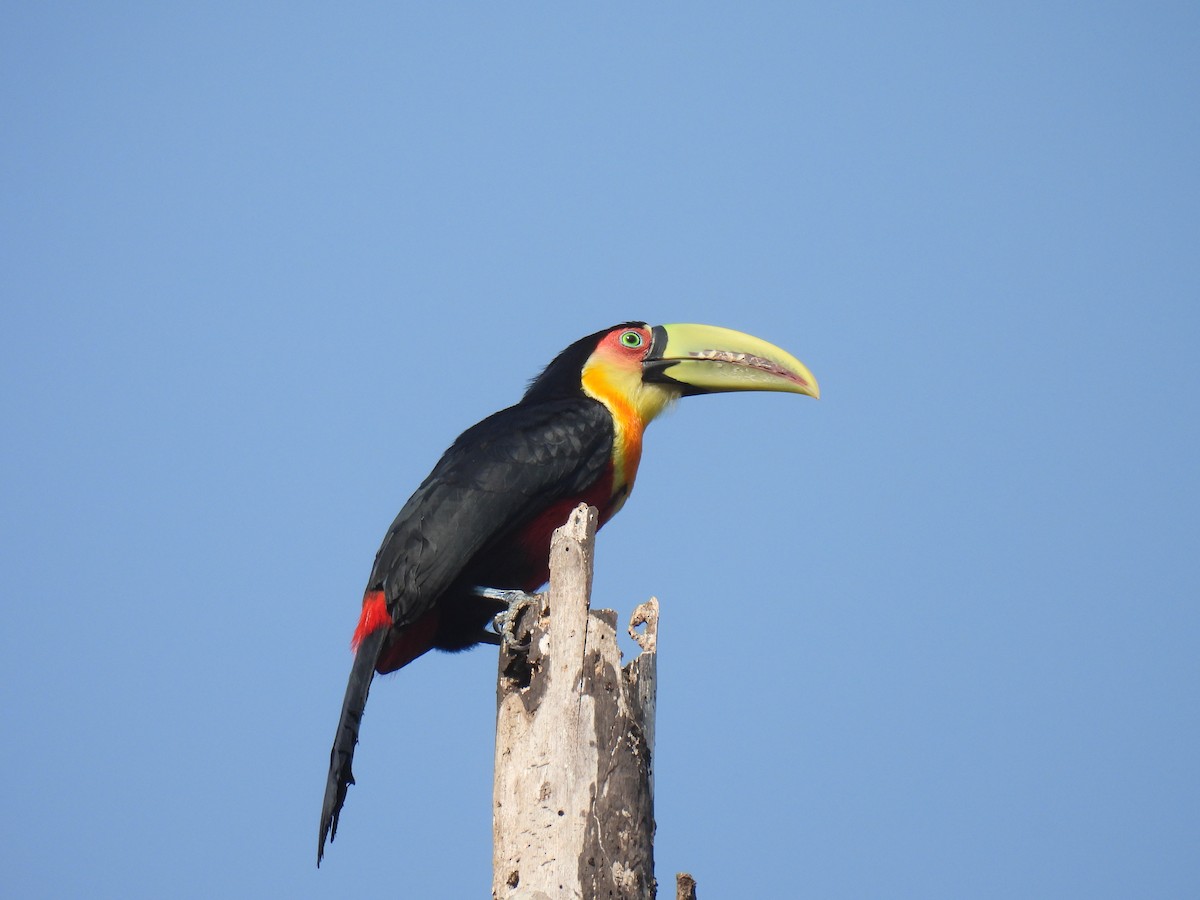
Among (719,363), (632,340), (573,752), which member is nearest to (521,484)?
(632,340)

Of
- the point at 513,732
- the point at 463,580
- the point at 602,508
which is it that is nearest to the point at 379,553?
the point at 463,580

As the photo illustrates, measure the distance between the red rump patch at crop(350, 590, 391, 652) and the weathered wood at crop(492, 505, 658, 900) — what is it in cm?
120

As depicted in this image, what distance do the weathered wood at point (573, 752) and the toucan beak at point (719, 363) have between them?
2.73m

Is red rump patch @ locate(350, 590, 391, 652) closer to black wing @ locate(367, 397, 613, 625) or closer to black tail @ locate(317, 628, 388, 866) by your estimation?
black wing @ locate(367, 397, 613, 625)

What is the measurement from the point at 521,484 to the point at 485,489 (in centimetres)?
20

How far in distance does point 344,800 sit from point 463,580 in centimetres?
141

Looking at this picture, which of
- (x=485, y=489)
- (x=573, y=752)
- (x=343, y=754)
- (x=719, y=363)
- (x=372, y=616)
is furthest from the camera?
(x=719, y=363)

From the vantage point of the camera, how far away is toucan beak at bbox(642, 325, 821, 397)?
7.86m

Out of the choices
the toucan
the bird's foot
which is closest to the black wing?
the toucan

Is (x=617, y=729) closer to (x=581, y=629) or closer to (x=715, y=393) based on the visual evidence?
(x=581, y=629)

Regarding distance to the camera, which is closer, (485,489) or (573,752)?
(573,752)

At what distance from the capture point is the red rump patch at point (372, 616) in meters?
6.34

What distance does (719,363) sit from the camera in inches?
311

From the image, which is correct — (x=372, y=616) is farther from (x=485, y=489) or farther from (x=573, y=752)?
(x=573, y=752)
